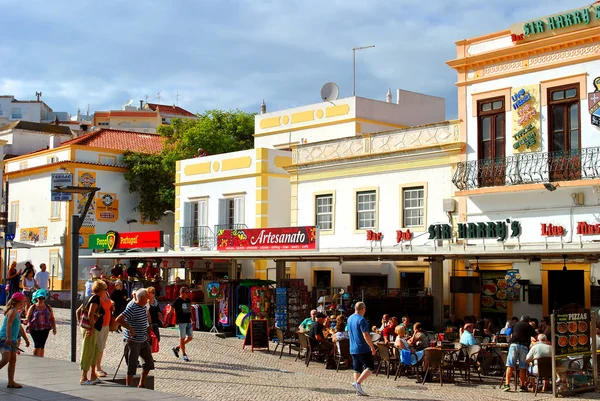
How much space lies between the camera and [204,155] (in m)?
35.3

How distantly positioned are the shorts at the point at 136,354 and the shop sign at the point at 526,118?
1292 centimetres

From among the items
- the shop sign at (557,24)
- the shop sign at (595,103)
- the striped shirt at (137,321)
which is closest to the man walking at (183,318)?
the striped shirt at (137,321)

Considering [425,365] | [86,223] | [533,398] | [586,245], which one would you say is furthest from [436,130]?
[86,223]

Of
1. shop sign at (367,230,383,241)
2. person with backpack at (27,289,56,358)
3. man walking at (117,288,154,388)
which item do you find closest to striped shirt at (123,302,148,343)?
man walking at (117,288,154,388)

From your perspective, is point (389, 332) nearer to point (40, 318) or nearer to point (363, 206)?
point (40, 318)

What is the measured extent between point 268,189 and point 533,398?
1725 centimetres

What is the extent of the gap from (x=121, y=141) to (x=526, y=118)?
29.5 m

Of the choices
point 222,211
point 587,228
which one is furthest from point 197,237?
point 587,228

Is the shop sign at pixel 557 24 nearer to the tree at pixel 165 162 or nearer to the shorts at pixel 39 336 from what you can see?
the shorts at pixel 39 336

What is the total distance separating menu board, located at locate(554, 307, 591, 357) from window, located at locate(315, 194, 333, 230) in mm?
12854

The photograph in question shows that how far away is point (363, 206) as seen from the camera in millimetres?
26438

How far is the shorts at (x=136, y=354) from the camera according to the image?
1254 centimetres

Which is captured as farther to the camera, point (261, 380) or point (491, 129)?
point (491, 129)

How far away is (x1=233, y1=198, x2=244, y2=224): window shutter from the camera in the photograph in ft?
102
